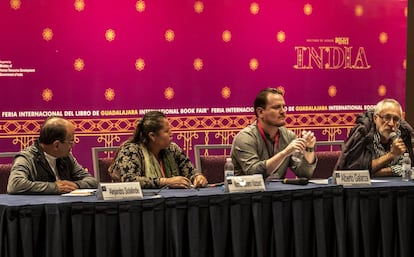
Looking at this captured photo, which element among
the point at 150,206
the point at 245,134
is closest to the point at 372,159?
the point at 245,134

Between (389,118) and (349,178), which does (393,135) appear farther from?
(349,178)

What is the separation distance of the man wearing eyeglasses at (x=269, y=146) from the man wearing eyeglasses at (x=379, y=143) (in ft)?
0.93

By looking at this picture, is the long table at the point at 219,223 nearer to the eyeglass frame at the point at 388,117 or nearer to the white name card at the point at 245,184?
the white name card at the point at 245,184

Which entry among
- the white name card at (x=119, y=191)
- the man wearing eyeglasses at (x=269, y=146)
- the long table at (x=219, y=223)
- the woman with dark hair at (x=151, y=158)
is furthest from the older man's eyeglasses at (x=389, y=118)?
the white name card at (x=119, y=191)

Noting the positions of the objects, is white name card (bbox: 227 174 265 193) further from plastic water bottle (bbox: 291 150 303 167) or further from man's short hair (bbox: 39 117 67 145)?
man's short hair (bbox: 39 117 67 145)

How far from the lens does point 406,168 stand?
4.35 meters

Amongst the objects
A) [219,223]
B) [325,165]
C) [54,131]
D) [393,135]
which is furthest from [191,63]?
[219,223]

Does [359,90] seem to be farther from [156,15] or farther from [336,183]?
[336,183]

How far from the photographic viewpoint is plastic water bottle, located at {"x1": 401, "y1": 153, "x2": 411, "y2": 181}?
4316 millimetres

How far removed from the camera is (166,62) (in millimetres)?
5781

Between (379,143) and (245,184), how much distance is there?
4.65 feet

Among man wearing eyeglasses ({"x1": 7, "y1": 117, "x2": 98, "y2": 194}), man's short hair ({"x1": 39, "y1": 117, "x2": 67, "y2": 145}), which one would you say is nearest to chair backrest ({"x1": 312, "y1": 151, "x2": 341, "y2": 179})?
man wearing eyeglasses ({"x1": 7, "y1": 117, "x2": 98, "y2": 194})

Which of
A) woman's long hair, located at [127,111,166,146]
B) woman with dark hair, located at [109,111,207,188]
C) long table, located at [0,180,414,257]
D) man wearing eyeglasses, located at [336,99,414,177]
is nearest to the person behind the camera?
long table, located at [0,180,414,257]

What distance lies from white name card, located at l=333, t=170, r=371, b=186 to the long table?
94 millimetres
